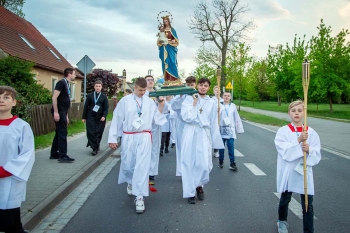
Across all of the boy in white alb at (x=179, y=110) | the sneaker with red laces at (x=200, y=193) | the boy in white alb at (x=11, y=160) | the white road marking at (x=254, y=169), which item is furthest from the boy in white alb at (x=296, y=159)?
the white road marking at (x=254, y=169)

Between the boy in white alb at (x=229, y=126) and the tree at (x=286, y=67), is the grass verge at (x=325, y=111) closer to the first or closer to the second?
the tree at (x=286, y=67)

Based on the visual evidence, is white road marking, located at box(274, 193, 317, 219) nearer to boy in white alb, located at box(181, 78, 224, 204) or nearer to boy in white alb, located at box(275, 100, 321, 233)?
boy in white alb, located at box(275, 100, 321, 233)

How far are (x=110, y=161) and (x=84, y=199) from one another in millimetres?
3832

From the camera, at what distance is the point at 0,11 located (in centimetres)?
2611

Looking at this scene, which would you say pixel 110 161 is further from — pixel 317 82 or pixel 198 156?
pixel 317 82

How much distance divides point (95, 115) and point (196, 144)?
4.73 m

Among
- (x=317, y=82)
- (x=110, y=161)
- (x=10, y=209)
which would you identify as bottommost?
(x=110, y=161)

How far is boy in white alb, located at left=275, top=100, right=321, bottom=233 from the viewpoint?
160 inches

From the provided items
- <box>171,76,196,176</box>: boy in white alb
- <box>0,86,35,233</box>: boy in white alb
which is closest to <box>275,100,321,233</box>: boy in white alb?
<box>171,76,196,176</box>: boy in white alb

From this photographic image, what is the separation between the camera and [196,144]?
5801 mm

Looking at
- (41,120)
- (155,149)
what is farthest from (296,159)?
(41,120)

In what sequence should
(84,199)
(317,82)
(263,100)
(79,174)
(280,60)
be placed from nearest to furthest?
(84,199)
(79,174)
(317,82)
(280,60)
(263,100)

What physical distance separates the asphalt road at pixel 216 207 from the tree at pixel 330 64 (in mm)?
30309

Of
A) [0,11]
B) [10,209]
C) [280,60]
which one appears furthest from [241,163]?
[280,60]
